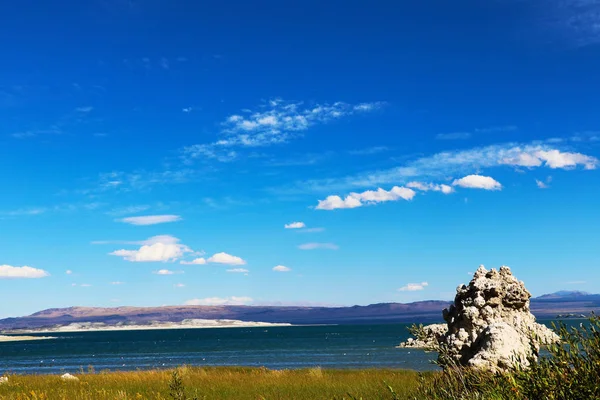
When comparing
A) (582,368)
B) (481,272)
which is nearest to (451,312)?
(481,272)

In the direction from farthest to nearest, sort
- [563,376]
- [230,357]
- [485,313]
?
1. [230,357]
2. [485,313]
3. [563,376]

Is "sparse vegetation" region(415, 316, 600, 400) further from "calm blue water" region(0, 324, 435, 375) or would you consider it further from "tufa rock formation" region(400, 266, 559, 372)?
"calm blue water" region(0, 324, 435, 375)

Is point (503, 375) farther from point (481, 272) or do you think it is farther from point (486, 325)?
point (481, 272)

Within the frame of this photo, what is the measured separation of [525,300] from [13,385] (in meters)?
19.0

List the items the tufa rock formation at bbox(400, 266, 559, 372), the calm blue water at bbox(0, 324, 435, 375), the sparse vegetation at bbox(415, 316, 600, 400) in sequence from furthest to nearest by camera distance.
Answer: the calm blue water at bbox(0, 324, 435, 375) < the tufa rock formation at bbox(400, 266, 559, 372) < the sparse vegetation at bbox(415, 316, 600, 400)

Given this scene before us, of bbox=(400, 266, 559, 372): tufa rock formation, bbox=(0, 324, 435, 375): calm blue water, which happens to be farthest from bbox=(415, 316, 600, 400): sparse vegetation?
bbox=(0, 324, 435, 375): calm blue water

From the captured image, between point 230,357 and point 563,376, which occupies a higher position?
point 563,376

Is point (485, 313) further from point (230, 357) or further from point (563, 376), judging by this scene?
point (230, 357)

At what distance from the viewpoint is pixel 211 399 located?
18.8 meters

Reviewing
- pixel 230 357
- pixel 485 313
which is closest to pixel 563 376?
pixel 485 313

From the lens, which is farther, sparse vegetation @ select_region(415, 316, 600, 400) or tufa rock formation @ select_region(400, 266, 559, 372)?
tufa rock formation @ select_region(400, 266, 559, 372)

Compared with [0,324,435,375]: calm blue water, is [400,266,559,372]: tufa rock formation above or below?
above

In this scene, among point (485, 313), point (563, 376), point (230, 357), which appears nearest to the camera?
point (563, 376)

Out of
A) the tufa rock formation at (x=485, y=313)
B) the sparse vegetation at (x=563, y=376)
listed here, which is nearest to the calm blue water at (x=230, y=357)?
the tufa rock formation at (x=485, y=313)
